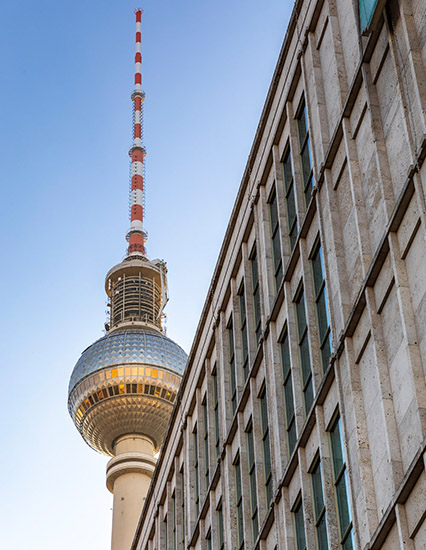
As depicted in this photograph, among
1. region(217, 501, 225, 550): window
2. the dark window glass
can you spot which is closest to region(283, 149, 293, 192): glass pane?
region(217, 501, 225, 550): window

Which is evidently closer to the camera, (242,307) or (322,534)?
(322,534)

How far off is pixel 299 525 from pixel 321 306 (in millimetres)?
5236

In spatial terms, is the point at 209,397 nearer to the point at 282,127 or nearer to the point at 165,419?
the point at 282,127

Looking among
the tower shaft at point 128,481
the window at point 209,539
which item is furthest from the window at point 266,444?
the tower shaft at point 128,481

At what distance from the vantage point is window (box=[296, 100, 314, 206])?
104 ft

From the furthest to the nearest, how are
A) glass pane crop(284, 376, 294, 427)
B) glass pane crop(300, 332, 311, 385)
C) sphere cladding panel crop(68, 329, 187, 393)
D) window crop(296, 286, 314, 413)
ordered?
1. sphere cladding panel crop(68, 329, 187, 393)
2. glass pane crop(284, 376, 294, 427)
3. glass pane crop(300, 332, 311, 385)
4. window crop(296, 286, 314, 413)

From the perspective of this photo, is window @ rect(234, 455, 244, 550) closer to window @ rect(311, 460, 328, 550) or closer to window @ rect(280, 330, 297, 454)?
window @ rect(280, 330, 297, 454)

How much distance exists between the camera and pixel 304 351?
3017 centimetres

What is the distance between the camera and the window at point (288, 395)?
29.9 meters

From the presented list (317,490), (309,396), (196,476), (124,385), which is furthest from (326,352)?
(124,385)

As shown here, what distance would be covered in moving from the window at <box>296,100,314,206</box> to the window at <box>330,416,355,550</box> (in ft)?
25.2

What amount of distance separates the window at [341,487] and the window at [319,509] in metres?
0.98

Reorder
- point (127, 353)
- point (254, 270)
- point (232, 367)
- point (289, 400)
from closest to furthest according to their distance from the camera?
point (289, 400) → point (254, 270) → point (232, 367) → point (127, 353)

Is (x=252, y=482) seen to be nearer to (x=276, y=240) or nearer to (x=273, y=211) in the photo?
(x=276, y=240)
